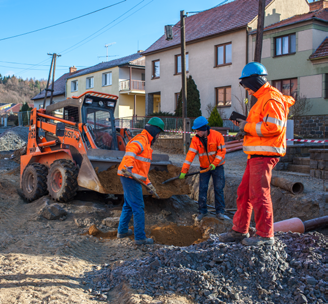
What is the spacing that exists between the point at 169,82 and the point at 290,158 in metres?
16.1

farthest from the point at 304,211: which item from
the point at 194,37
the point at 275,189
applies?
the point at 194,37

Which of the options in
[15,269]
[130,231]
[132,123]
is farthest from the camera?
[132,123]

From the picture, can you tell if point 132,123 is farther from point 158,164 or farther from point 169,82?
point 158,164

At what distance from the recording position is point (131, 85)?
2928 centimetres

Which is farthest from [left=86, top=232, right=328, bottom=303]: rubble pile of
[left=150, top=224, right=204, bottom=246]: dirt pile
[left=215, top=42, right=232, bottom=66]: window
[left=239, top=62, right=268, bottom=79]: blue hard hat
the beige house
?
the beige house

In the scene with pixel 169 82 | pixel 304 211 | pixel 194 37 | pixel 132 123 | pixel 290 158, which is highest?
pixel 194 37

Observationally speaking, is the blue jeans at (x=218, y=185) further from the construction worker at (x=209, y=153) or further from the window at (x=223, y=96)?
the window at (x=223, y=96)

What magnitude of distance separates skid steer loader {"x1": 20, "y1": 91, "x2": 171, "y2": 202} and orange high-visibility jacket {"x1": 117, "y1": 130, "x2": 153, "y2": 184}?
161cm

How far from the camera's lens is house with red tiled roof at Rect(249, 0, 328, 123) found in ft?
54.9

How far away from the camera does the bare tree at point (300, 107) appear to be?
1642 cm

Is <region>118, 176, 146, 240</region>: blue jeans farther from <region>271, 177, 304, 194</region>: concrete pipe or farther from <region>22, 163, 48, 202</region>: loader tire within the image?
<region>271, 177, 304, 194</region>: concrete pipe

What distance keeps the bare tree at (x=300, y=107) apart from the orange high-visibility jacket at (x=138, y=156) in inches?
517

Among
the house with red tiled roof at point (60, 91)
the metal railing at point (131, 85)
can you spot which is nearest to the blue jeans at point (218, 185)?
the metal railing at point (131, 85)

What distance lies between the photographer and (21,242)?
489 centimetres
